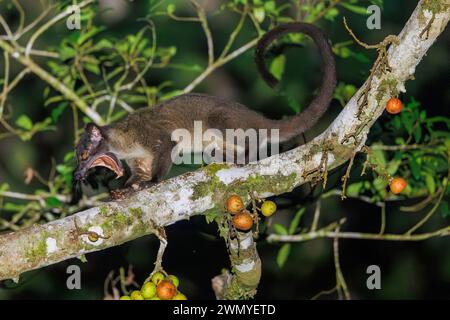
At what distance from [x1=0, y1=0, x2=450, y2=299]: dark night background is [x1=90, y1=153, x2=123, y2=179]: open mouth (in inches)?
62.4

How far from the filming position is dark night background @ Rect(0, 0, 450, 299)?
7.69m

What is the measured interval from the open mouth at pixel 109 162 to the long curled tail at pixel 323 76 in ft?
4.17

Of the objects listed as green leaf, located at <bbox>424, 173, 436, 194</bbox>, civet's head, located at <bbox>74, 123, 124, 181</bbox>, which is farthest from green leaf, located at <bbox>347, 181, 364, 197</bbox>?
civet's head, located at <bbox>74, 123, 124, 181</bbox>

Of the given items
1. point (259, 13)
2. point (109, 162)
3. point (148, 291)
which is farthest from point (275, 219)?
point (148, 291)

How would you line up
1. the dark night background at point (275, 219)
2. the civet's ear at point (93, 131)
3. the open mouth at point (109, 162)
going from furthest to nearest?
the dark night background at point (275, 219)
the open mouth at point (109, 162)
the civet's ear at point (93, 131)

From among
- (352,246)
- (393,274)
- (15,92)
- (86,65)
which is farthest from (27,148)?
(393,274)

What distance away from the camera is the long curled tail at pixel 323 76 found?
199 inches

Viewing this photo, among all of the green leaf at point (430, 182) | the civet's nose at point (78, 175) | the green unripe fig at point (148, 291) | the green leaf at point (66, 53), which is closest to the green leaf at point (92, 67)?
the green leaf at point (66, 53)

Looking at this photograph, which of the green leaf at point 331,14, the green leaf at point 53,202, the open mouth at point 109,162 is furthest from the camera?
the green leaf at point 331,14

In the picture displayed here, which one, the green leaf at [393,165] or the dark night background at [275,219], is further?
the dark night background at [275,219]

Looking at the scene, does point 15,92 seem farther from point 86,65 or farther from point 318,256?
point 318,256

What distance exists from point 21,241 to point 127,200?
60 cm

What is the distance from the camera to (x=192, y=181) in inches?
155

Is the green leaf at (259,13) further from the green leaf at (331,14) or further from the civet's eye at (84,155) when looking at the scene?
the civet's eye at (84,155)
